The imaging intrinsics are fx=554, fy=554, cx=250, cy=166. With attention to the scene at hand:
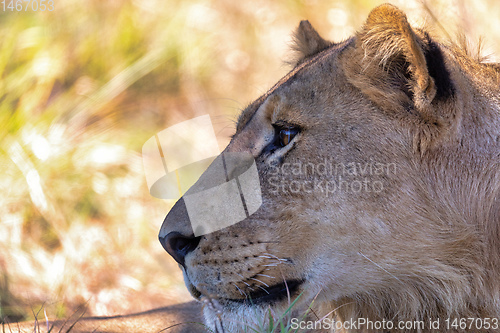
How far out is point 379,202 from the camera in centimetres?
226

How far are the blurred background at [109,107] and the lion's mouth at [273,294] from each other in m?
1.63

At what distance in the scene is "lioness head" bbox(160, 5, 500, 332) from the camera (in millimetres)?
2221

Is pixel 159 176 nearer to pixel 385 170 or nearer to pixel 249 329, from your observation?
pixel 249 329

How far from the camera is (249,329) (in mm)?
2490

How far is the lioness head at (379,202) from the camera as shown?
222cm

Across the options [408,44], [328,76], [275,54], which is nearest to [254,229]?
[328,76]

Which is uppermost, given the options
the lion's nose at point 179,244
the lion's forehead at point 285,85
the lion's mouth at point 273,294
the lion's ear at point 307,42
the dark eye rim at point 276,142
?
the lion's ear at point 307,42

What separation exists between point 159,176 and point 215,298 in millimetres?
1776

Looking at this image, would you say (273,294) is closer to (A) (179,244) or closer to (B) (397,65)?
(A) (179,244)

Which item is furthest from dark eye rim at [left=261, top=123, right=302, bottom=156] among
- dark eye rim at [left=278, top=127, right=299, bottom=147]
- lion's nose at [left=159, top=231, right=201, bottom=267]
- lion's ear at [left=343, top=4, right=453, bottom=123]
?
lion's nose at [left=159, top=231, right=201, bottom=267]

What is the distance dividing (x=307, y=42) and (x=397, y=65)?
41.0 inches

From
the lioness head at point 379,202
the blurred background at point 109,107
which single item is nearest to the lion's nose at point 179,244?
the lioness head at point 379,202

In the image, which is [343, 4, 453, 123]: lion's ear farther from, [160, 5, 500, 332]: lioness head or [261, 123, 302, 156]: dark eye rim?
[261, 123, 302, 156]: dark eye rim

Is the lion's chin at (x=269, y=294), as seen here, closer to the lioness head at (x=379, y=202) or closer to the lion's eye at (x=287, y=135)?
the lioness head at (x=379, y=202)
